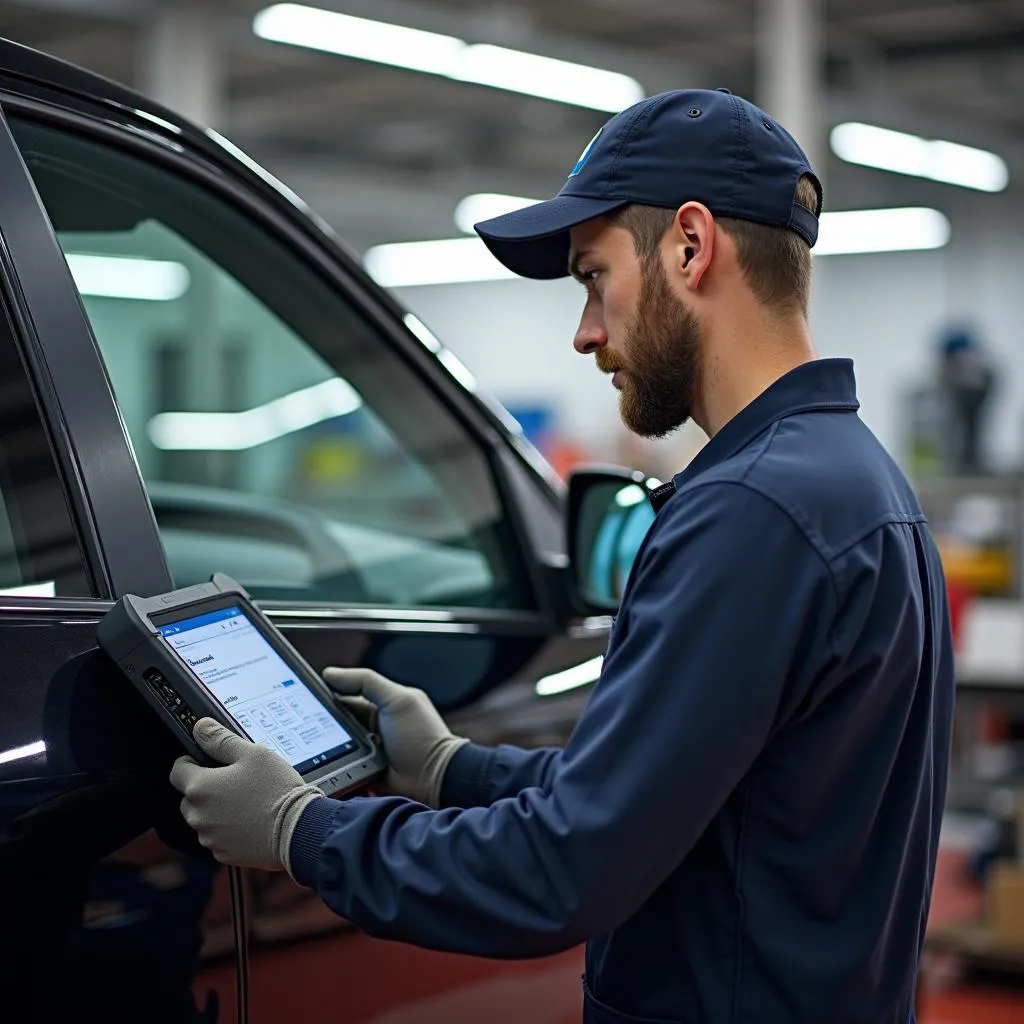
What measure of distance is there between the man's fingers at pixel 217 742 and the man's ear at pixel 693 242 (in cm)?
60

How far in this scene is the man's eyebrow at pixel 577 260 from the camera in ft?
5.09

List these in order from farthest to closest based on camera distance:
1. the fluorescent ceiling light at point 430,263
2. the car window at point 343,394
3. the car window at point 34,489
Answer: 1. the fluorescent ceiling light at point 430,263
2. the car window at point 343,394
3. the car window at point 34,489

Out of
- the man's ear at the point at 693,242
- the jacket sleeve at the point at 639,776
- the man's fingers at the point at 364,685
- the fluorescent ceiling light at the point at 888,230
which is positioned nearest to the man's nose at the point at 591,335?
the man's ear at the point at 693,242

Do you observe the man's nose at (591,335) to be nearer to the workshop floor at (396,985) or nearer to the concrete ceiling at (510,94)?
the workshop floor at (396,985)

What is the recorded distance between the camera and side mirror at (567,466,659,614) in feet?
7.00

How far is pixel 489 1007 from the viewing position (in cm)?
181

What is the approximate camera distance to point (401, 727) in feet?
5.56

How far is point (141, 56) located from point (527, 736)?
11591 millimetres

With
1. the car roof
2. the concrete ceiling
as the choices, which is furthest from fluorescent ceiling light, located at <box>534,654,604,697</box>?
the concrete ceiling

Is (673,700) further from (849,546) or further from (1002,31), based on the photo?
(1002,31)

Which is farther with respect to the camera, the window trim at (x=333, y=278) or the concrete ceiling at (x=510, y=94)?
the concrete ceiling at (x=510, y=94)

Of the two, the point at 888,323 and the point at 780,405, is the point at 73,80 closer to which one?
the point at 780,405

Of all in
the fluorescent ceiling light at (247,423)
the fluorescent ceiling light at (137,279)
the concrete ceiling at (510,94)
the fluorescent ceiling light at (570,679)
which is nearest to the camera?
the fluorescent ceiling light at (570,679)

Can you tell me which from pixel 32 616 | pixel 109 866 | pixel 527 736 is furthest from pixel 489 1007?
pixel 32 616
